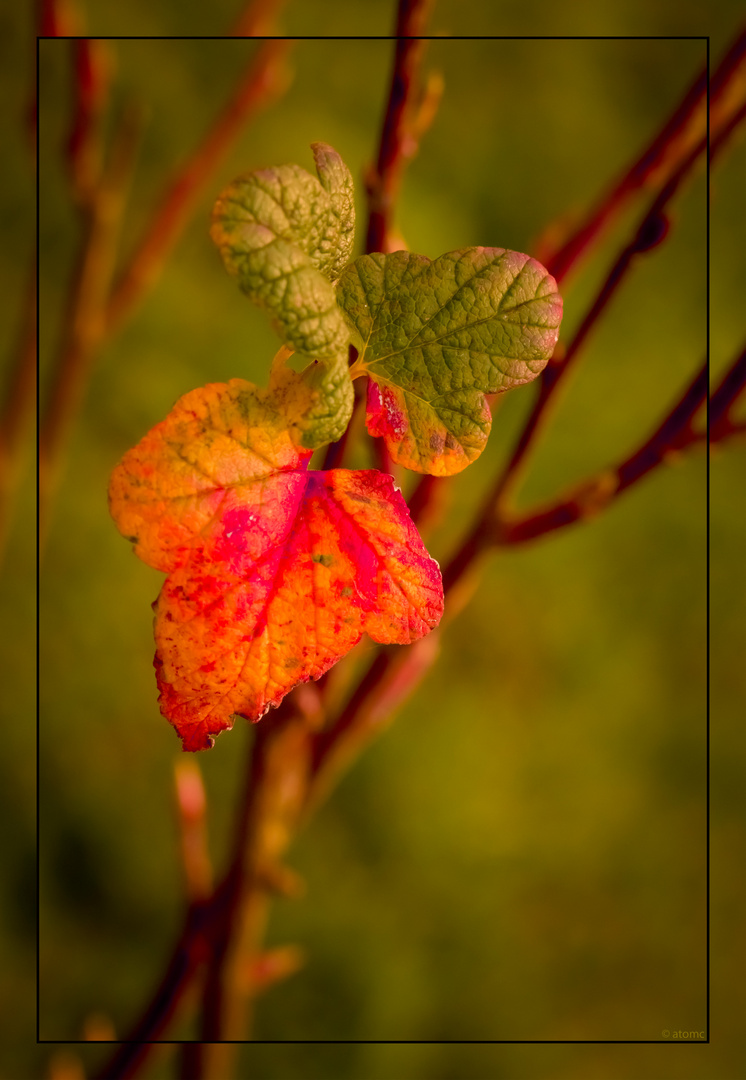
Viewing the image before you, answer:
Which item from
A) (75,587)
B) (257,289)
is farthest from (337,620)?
(75,587)

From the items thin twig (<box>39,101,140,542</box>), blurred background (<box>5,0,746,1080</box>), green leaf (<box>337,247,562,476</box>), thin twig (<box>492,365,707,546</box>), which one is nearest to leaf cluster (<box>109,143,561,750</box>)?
green leaf (<box>337,247,562,476</box>)

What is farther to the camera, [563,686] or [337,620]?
[563,686]

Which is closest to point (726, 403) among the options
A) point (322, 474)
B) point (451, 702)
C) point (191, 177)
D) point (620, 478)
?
point (620, 478)

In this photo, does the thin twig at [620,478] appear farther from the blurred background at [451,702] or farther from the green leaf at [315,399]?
the blurred background at [451,702]

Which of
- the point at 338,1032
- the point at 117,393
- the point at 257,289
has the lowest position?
the point at 338,1032

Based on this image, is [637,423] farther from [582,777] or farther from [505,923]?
[505,923]
